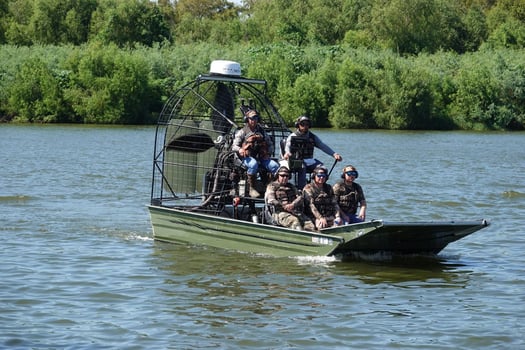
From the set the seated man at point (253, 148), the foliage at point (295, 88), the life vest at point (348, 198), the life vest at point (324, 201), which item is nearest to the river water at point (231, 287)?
the life vest at point (324, 201)

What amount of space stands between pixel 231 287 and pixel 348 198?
311 centimetres

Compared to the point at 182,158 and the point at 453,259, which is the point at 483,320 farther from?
the point at 182,158

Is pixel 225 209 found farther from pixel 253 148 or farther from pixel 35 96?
pixel 35 96

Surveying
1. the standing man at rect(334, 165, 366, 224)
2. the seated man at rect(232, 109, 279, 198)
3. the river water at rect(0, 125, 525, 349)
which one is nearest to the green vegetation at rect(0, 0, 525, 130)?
the river water at rect(0, 125, 525, 349)

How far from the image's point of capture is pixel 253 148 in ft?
61.9

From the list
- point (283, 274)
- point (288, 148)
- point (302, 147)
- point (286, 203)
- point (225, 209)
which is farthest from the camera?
point (225, 209)

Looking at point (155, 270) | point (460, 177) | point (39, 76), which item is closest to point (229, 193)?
point (155, 270)

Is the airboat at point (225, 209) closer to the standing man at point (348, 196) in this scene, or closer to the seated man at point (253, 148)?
the seated man at point (253, 148)

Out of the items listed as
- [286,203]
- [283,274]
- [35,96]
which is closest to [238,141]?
[286,203]

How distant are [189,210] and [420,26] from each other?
247ft

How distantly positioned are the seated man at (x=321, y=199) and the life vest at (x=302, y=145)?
111 cm

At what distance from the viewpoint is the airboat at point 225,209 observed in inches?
688

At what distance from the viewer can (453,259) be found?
62.5 ft

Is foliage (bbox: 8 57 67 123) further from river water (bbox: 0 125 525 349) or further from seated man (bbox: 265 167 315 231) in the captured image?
seated man (bbox: 265 167 315 231)
